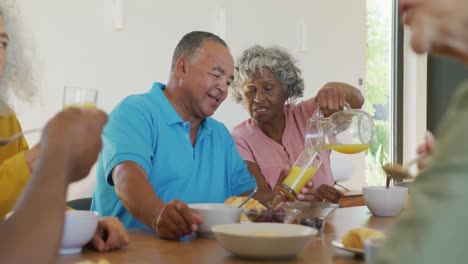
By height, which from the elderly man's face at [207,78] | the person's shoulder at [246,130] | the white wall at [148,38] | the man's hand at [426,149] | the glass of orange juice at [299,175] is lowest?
the glass of orange juice at [299,175]

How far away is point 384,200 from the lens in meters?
1.89

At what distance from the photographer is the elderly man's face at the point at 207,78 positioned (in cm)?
218

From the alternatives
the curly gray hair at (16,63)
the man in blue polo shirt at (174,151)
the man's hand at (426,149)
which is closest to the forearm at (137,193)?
the man in blue polo shirt at (174,151)

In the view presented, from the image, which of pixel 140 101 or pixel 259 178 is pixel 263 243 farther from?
pixel 259 178

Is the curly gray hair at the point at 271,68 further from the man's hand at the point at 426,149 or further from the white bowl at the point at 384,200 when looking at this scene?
the man's hand at the point at 426,149

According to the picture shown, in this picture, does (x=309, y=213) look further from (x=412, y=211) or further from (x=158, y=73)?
(x=158, y=73)

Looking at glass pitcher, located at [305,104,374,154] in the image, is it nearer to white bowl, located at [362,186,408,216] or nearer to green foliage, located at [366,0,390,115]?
white bowl, located at [362,186,408,216]

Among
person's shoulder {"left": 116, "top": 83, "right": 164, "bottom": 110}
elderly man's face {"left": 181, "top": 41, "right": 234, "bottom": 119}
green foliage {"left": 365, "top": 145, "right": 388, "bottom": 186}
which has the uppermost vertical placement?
elderly man's face {"left": 181, "top": 41, "right": 234, "bottom": 119}

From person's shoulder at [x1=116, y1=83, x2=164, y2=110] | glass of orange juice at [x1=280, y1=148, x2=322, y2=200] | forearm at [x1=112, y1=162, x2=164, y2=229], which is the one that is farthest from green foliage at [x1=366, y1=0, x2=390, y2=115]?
forearm at [x1=112, y1=162, x2=164, y2=229]

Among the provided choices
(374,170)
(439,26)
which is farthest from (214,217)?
(374,170)

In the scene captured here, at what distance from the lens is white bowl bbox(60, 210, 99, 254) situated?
4.07 feet

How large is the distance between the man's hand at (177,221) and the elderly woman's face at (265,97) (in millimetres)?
1312

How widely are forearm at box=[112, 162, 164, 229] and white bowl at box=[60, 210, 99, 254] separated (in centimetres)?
31

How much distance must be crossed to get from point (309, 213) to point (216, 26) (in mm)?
2273
